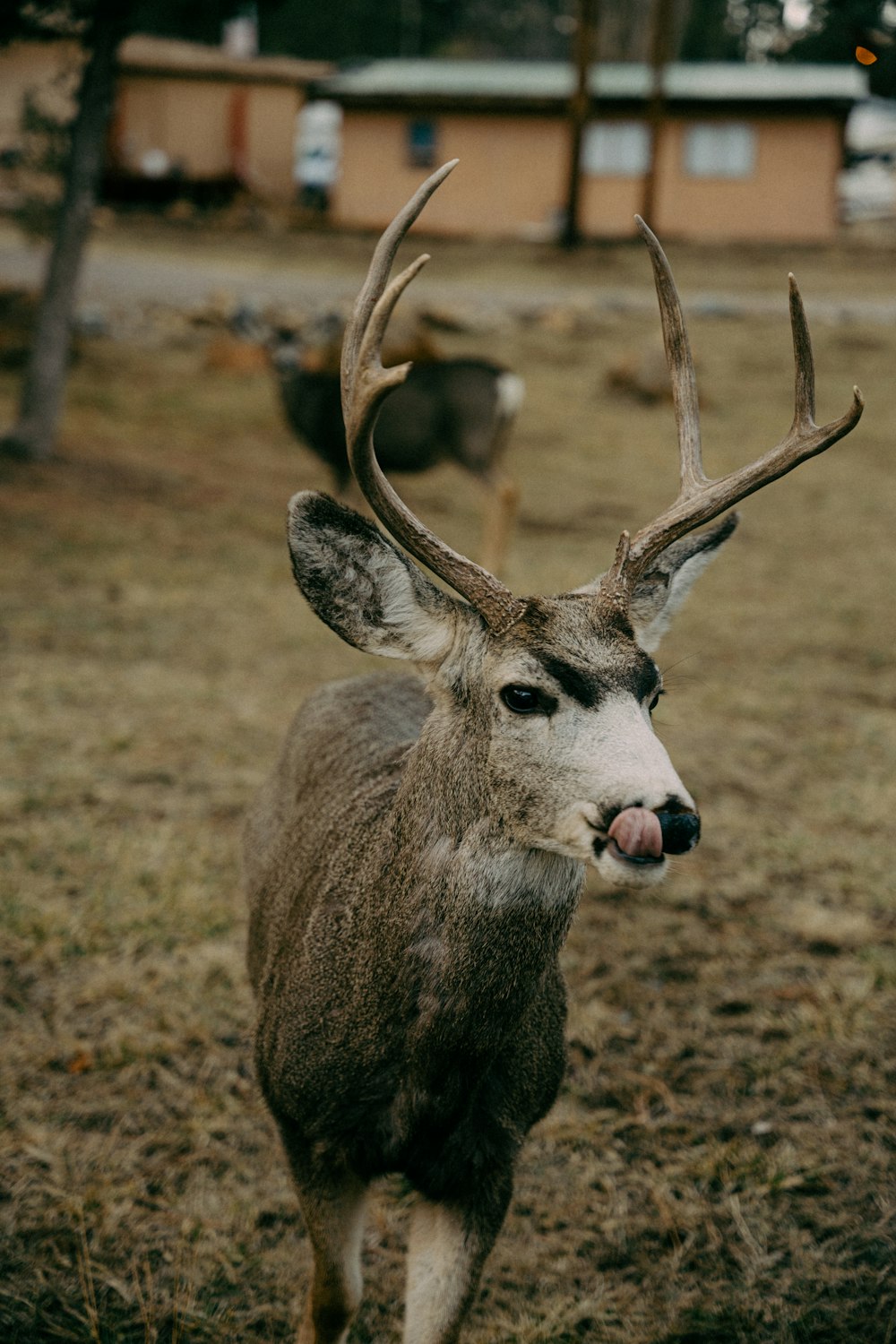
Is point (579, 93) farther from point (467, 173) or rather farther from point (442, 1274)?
point (442, 1274)

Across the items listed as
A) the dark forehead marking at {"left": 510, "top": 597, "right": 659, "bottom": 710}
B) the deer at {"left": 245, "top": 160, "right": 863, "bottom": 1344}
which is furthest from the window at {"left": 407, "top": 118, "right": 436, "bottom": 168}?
the dark forehead marking at {"left": 510, "top": 597, "right": 659, "bottom": 710}

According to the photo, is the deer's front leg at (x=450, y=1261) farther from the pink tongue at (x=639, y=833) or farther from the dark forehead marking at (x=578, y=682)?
the dark forehead marking at (x=578, y=682)

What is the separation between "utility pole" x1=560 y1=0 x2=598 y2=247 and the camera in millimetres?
22516

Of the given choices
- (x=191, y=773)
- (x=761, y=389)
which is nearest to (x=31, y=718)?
(x=191, y=773)

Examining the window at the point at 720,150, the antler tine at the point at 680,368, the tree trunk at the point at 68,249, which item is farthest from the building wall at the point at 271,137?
the antler tine at the point at 680,368

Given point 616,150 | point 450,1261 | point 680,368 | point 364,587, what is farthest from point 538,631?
point 616,150

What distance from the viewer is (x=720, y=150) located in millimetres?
28688

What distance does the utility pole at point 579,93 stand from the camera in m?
22.5

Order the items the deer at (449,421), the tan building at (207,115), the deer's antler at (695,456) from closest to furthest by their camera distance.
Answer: the deer's antler at (695,456) → the deer at (449,421) → the tan building at (207,115)

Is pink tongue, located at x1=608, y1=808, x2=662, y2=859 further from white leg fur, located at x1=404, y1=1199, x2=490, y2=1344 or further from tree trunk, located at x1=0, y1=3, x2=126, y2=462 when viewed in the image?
tree trunk, located at x1=0, y1=3, x2=126, y2=462

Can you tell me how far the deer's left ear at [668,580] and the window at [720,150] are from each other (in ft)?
93.1

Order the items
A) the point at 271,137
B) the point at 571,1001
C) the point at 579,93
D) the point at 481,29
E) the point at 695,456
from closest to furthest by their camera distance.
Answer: the point at 695,456, the point at 571,1001, the point at 579,93, the point at 271,137, the point at 481,29

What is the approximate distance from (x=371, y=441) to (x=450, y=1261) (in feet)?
5.43

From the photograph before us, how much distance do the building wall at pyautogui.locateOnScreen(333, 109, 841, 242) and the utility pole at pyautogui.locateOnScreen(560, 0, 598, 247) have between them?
13.0 feet
